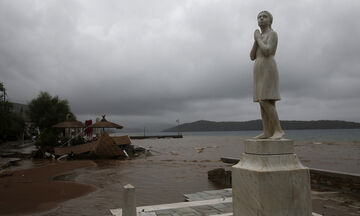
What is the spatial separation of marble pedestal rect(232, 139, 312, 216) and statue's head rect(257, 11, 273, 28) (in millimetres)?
2148

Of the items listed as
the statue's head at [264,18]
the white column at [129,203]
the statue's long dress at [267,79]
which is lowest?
the white column at [129,203]

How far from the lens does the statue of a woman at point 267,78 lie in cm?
492

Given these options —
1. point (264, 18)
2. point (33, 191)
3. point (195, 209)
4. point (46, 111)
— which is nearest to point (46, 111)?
point (46, 111)

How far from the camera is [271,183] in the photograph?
4387 mm

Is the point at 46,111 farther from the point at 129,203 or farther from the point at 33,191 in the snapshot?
the point at 129,203

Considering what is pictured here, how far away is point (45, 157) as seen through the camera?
84.1 ft

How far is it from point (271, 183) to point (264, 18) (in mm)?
2891

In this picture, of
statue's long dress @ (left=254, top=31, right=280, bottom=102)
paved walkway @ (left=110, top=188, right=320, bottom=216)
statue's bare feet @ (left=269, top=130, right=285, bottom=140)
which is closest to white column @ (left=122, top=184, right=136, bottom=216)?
paved walkway @ (left=110, top=188, right=320, bottom=216)

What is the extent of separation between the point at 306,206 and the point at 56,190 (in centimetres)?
1080

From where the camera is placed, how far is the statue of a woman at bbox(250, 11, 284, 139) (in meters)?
4.92

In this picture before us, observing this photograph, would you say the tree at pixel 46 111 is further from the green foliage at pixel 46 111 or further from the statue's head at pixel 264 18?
the statue's head at pixel 264 18

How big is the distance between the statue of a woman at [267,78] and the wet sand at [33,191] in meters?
7.78

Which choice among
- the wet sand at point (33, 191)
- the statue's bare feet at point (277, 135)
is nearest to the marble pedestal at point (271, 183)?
the statue's bare feet at point (277, 135)

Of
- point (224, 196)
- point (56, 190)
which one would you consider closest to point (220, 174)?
point (224, 196)
